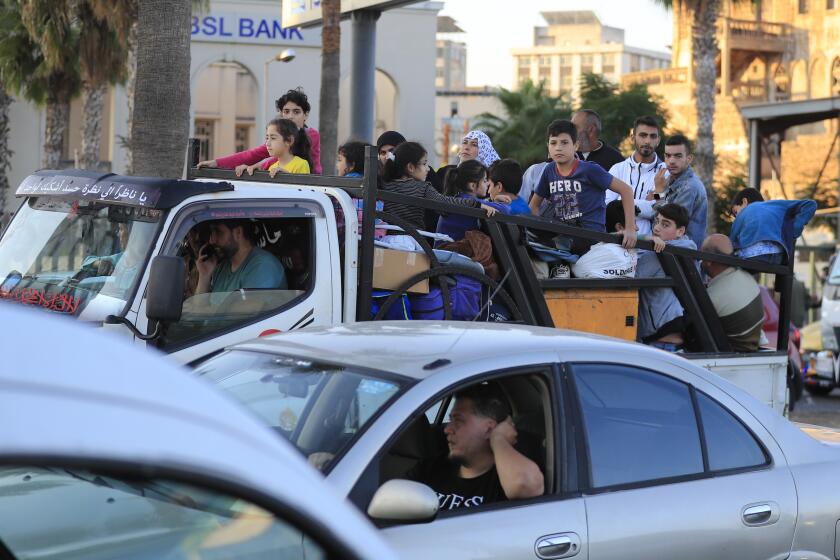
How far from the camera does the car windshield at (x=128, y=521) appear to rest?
5.74ft

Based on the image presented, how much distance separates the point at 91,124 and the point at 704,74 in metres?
14.1

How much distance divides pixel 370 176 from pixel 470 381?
2.83 metres

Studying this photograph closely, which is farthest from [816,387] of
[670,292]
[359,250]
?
[359,250]

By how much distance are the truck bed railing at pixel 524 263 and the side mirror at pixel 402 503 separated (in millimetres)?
3196

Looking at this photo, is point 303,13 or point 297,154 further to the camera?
point 303,13

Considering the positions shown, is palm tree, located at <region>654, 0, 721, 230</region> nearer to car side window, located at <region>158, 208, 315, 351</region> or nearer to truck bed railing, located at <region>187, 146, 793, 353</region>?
truck bed railing, located at <region>187, 146, 793, 353</region>

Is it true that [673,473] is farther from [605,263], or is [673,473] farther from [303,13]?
[303,13]

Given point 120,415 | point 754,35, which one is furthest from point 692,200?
point 754,35

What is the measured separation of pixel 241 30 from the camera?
4219cm

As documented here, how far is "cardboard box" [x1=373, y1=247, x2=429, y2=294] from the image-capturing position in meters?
6.93

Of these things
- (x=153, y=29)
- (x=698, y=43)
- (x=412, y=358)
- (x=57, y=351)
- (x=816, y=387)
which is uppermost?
(x=698, y=43)

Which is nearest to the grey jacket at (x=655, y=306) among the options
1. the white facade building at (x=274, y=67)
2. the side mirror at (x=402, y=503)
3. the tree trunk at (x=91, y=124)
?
the side mirror at (x=402, y=503)

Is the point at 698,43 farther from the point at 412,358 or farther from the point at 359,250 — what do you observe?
the point at 412,358

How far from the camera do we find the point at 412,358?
424 cm
